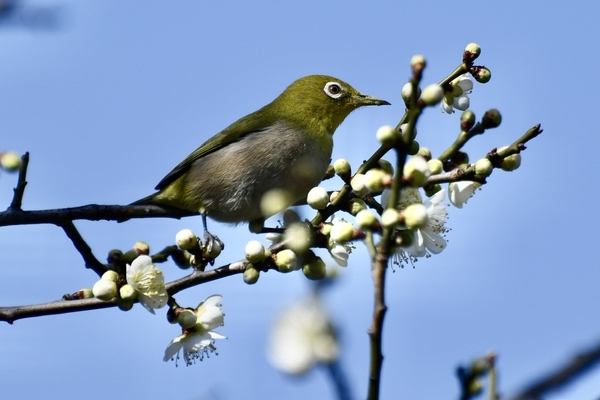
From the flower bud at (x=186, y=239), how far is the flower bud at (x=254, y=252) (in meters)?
0.48

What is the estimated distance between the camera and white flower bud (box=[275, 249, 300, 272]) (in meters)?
3.86

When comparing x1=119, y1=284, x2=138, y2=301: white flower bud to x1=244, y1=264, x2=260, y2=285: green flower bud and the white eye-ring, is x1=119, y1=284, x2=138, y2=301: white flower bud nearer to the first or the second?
x1=244, y1=264, x2=260, y2=285: green flower bud

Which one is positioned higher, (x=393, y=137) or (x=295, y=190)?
(x=295, y=190)

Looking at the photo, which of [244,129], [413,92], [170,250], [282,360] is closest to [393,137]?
[413,92]

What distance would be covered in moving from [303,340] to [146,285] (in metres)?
2.57

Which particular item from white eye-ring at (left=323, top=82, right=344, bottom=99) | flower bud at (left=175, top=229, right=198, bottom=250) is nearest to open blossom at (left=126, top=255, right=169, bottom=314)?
flower bud at (left=175, top=229, right=198, bottom=250)

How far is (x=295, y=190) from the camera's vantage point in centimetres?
607

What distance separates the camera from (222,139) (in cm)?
711

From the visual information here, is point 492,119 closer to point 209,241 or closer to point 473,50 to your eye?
point 473,50

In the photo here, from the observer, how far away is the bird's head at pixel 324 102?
741 cm

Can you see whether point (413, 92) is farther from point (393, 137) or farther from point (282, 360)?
point (282, 360)

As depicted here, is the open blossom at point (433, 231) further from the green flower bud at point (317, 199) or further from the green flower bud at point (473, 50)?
the green flower bud at point (473, 50)

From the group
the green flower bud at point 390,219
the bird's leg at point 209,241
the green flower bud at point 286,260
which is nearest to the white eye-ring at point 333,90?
the bird's leg at point 209,241

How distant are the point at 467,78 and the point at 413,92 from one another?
2.28m
